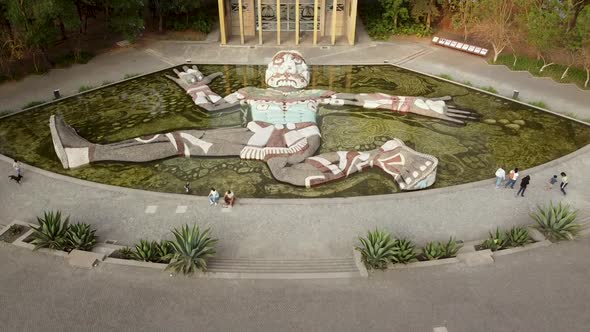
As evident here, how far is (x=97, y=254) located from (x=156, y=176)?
5593mm

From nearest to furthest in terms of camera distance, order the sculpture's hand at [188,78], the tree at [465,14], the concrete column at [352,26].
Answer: the sculpture's hand at [188,78] < the tree at [465,14] < the concrete column at [352,26]

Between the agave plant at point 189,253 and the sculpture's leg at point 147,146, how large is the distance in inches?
287

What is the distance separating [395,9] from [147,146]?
26443 mm

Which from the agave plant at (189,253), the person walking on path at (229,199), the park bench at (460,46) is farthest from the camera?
the park bench at (460,46)

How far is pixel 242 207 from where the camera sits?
18656mm

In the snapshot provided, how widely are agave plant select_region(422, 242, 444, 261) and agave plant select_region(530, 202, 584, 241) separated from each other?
4778mm

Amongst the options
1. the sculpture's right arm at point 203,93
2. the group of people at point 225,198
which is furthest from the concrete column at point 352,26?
the group of people at point 225,198

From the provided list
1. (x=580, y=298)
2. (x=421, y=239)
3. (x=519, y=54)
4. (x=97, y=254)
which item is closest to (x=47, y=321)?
(x=97, y=254)

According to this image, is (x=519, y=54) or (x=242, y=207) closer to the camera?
(x=242, y=207)

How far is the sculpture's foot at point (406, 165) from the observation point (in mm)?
19641

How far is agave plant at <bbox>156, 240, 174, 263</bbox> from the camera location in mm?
15570

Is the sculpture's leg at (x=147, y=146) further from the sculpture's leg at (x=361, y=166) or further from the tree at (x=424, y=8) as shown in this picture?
the tree at (x=424, y=8)

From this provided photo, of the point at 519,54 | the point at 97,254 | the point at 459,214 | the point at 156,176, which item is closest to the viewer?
the point at 97,254

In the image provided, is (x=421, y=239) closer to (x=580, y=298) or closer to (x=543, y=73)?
(x=580, y=298)
